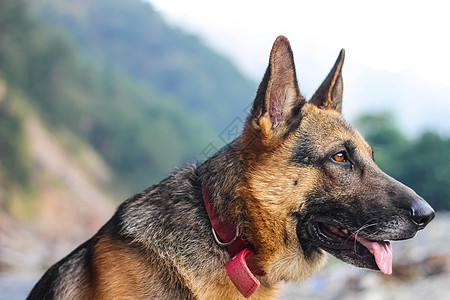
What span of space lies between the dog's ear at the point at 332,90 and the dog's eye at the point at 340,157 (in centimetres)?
60

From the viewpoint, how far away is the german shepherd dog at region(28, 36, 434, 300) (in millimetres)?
3029

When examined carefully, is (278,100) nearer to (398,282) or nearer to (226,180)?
(226,180)

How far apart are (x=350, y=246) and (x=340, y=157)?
602mm

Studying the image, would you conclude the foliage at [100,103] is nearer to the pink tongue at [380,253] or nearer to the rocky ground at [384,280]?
the rocky ground at [384,280]

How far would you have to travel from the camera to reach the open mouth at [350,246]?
10.3ft

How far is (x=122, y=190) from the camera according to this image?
94.1ft

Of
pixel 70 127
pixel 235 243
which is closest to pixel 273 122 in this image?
pixel 235 243

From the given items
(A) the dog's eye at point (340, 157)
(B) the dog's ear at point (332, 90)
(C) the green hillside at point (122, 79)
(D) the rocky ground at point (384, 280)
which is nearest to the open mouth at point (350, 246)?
(A) the dog's eye at point (340, 157)

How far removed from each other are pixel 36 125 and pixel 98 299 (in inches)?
886

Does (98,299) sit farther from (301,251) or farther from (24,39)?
(24,39)

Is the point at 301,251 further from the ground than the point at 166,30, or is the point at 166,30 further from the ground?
the point at 166,30

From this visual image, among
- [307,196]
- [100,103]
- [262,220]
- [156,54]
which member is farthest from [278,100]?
[156,54]

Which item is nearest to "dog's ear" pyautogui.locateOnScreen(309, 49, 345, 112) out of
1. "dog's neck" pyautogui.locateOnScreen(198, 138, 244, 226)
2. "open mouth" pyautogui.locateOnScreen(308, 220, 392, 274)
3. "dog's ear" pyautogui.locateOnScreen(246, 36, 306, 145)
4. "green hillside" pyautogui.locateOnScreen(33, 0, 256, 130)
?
"dog's ear" pyautogui.locateOnScreen(246, 36, 306, 145)

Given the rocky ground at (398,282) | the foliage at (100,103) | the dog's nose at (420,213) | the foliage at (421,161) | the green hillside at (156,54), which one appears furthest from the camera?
the green hillside at (156,54)
